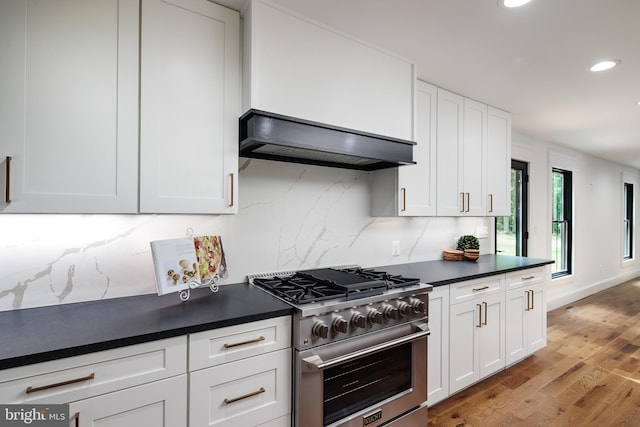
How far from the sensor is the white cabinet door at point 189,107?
59.9 inches

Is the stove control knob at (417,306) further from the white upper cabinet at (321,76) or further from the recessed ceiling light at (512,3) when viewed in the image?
the recessed ceiling light at (512,3)

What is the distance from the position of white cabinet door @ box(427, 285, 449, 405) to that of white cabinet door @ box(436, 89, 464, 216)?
0.79m

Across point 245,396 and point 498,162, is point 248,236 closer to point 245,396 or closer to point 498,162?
point 245,396

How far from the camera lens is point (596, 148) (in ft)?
16.6

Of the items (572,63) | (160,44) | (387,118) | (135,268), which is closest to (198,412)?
(135,268)

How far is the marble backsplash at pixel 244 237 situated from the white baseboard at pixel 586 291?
2.79m

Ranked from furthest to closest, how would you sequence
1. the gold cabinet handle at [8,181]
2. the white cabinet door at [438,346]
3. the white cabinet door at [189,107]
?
the white cabinet door at [438,346]
the white cabinet door at [189,107]
the gold cabinet handle at [8,181]

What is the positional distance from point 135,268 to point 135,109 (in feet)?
2.70

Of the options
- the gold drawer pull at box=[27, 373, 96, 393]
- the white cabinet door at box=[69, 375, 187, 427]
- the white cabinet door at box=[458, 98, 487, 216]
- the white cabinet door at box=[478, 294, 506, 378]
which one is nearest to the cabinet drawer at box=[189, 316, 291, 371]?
the white cabinet door at box=[69, 375, 187, 427]

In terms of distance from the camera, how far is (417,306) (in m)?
1.98

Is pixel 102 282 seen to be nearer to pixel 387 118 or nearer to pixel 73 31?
pixel 73 31

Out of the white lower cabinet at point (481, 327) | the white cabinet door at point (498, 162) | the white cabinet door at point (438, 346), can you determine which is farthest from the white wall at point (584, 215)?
the white cabinet door at point (438, 346)

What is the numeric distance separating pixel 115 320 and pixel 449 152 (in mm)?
2582

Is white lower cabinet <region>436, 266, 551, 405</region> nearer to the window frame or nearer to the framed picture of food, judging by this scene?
the framed picture of food
